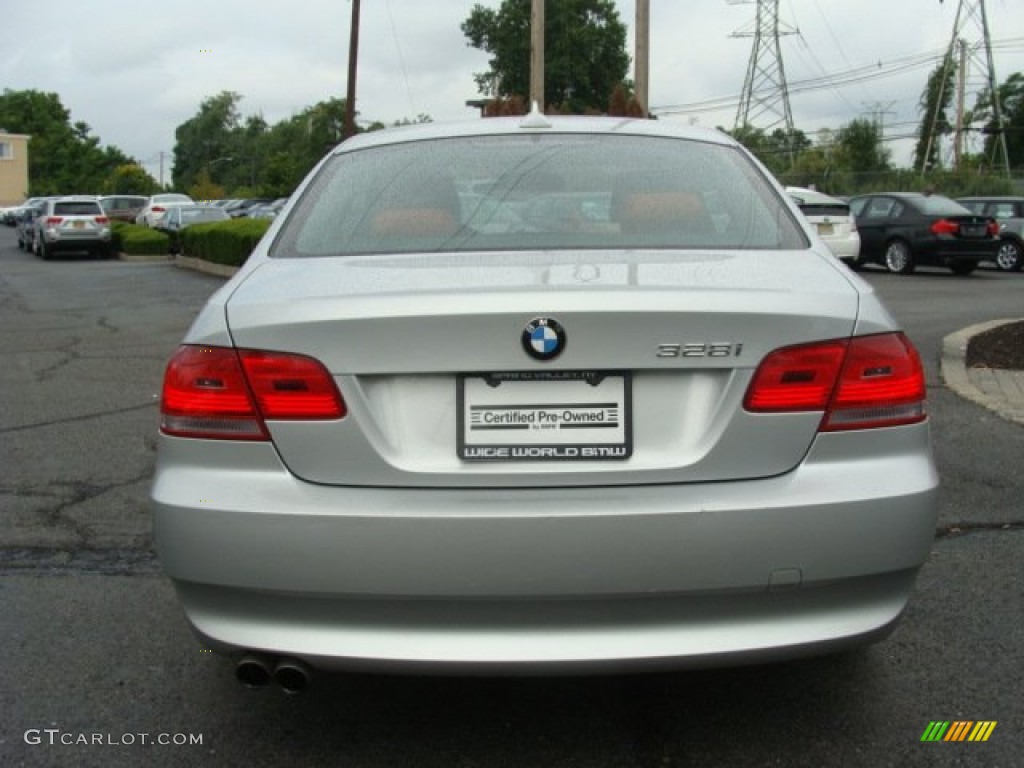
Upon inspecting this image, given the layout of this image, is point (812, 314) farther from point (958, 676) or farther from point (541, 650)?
point (958, 676)

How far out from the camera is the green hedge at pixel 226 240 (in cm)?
2165

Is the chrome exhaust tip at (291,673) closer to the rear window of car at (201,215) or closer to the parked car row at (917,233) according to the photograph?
the parked car row at (917,233)

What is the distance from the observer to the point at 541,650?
2.59m

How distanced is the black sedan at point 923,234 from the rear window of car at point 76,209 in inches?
853

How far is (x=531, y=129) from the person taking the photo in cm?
393

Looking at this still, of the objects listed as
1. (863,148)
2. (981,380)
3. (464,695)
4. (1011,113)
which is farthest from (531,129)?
(1011,113)

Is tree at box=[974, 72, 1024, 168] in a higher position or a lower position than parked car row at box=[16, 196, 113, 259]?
higher

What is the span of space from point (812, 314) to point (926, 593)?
6.25 ft

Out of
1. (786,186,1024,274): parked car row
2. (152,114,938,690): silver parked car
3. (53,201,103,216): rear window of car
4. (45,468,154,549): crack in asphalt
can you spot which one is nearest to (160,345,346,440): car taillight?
(152,114,938,690): silver parked car

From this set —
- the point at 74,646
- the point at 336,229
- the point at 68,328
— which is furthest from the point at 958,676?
the point at 68,328

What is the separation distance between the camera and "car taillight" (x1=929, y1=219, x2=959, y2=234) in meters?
20.6

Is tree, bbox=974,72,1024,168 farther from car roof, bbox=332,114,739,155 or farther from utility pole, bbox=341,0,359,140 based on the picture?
car roof, bbox=332,114,739,155

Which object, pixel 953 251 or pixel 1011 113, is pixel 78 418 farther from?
pixel 1011 113

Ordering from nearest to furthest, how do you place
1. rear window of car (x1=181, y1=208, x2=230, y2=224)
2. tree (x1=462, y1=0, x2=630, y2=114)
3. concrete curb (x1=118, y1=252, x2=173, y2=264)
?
1. concrete curb (x1=118, y1=252, x2=173, y2=264)
2. rear window of car (x1=181, y1=208, x2=230, y2=224)
3. tree (x1=462, y1=0, x2=630, y2=114)
